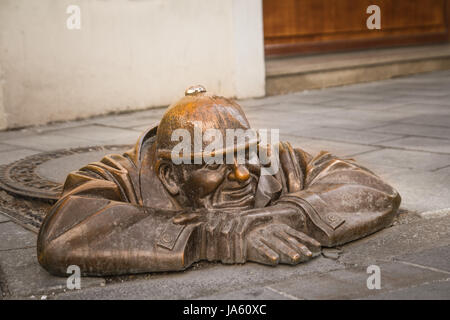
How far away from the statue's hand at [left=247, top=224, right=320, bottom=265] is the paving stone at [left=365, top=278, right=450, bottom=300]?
47cm

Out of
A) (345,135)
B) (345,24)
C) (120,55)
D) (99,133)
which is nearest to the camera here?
(345,135)

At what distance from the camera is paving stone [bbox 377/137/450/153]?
5.70m

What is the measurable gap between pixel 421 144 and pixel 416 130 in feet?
2.35

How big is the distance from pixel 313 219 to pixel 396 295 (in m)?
0.69

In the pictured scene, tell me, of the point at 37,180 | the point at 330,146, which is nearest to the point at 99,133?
the point at 37,180

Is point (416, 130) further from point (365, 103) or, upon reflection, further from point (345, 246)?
point (345, 246)

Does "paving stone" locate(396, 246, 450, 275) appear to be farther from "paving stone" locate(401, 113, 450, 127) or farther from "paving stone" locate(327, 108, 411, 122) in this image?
"paving stone" locate(327, 108, 411, 122)

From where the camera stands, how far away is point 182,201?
341 centimetres

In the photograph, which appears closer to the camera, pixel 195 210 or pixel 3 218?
pixel 195 210

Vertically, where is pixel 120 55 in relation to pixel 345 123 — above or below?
above

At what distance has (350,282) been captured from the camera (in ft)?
9.70

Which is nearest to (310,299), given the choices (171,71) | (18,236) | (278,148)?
(278,148)

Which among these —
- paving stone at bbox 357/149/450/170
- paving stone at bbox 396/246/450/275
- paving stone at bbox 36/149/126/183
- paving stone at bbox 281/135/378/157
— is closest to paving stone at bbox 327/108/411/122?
paving stone at bbox 281/135/378/157

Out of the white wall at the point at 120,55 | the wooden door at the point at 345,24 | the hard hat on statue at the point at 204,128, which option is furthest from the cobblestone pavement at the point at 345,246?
the wooden door at the point at 345,24
